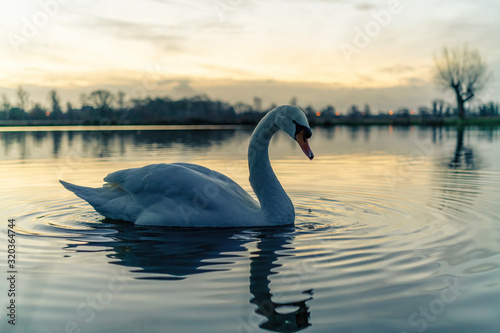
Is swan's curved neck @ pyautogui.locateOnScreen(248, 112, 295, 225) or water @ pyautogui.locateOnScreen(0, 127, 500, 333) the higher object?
swan's curved neck @ pyautogui.locateOnScreen(248, 112, 295, 225)

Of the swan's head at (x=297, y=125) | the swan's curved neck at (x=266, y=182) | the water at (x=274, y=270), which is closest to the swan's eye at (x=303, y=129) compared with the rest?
the swan's head at (x=297, y=125)

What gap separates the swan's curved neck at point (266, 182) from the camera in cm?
674

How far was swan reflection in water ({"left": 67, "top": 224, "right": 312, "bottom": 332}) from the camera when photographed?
3.77m

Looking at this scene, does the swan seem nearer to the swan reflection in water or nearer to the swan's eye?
the swan's eye

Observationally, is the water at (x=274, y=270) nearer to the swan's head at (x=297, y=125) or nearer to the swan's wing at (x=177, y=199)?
the swan's wing at (x=177, y=199)

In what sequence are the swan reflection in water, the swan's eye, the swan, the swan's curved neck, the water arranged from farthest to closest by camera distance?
the swan's curved neck
the swan
the swan's eye
the swan reflection in water
the water

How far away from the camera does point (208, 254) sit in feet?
17.8

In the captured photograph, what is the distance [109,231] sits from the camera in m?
6.66

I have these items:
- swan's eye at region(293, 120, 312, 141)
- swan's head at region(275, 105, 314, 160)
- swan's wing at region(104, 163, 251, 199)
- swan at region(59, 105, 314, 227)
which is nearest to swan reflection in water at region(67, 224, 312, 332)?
swan at region(59, 105, 314, 227)

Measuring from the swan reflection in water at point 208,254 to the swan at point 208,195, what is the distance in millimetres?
156

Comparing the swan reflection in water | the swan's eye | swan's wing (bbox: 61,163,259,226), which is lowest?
the swan reflection in water

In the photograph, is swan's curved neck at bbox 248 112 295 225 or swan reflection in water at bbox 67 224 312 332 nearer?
swan reflection in water at bbox 67 224 312 332

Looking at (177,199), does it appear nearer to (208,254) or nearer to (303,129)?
(208,254)

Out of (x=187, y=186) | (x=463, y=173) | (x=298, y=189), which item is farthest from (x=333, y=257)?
(x=463, y=173)
